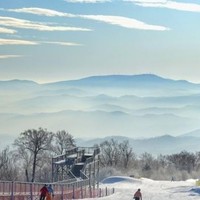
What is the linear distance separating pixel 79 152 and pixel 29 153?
2584 inches

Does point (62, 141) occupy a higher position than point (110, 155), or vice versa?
point (62, 141)

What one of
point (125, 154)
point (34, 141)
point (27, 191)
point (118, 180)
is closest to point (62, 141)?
point (34, 141)

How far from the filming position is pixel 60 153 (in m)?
155

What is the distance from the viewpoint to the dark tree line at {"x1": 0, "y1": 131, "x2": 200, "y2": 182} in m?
149

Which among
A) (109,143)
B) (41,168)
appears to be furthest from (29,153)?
A: (109,143)

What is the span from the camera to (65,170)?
95125 mm

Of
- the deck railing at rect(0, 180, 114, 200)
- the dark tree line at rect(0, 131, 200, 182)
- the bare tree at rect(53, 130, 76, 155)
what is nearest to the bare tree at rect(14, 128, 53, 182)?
the dark tree line at rect(0, 131, 200, 182)

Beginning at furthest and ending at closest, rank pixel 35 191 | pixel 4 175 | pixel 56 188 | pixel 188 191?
1. pixel 4 175
2. pixel 188 191
3. pixel 56 188
4. pixel 35 191

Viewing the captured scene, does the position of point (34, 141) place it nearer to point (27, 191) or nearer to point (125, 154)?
point (125, 154)

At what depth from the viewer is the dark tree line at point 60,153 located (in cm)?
14851

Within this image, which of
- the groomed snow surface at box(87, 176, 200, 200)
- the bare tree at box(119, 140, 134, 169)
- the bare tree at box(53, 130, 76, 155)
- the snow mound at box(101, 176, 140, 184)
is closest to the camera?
the groomed snow surface at box(87, 176, 200, 200)

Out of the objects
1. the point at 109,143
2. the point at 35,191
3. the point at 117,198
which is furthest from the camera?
the point at 109,143

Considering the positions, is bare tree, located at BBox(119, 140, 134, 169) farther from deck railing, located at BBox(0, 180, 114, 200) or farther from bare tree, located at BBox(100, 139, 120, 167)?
deck railing, located at BBox(0, 180, 114, 200)

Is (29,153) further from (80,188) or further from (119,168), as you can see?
(80,188)
